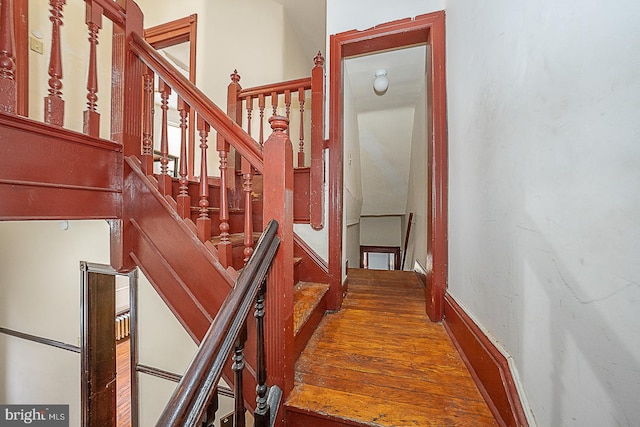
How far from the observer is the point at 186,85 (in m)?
1.21

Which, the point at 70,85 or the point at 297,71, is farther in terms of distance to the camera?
the point at 297,71

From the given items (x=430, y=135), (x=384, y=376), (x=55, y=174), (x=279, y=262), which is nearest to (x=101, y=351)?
(x=55, y=174)

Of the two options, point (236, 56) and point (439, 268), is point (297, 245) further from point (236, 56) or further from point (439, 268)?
point (236, 56)

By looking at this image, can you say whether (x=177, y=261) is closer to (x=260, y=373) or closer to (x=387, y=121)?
(x=260, y=373)

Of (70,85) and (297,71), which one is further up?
(297,71)

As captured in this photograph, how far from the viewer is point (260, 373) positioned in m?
0.90

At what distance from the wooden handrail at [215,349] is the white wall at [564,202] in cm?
82

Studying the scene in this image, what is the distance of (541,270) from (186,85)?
1.53 meters

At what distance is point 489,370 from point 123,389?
17.2ft

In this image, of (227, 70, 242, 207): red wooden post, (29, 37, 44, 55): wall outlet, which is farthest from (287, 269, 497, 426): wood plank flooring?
(29, 37, 44, 55): wall outlet

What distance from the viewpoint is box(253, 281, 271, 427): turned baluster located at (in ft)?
2.93

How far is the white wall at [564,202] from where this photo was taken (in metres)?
0.46

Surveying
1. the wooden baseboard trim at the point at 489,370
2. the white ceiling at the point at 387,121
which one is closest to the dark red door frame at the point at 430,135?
the wooden baseboard trim at the point at 489,370

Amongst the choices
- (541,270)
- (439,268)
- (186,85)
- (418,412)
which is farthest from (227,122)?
(439,268)
